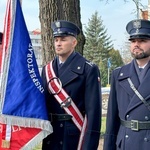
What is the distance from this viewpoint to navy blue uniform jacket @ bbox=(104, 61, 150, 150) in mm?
3424

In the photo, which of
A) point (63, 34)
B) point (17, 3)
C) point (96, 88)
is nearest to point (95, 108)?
point (96, 88)

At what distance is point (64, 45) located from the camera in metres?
3.86

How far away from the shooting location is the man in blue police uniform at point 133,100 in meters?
3.42

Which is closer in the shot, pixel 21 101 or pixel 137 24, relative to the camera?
pixel 137 24

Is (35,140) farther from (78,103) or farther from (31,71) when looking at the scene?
(31,71)

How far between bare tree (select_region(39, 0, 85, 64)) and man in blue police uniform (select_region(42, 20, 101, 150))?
2767mm


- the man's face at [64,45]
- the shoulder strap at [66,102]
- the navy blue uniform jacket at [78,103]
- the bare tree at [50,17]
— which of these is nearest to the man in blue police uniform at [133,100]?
the navy blue uniform jacket at [78,103]

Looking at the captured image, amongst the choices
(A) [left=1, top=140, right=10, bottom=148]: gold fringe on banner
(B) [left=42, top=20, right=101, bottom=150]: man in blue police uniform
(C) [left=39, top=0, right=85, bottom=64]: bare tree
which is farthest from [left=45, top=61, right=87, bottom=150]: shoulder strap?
(C) [left=39, top=0, right=85, bottom=64]: bare tree

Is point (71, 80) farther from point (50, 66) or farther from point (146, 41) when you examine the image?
point (146, 41)

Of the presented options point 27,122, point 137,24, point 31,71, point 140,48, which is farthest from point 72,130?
point 137,24

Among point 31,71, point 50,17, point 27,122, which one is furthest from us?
point 50,17

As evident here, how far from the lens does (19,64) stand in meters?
3.93

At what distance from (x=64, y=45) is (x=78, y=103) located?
56 cm

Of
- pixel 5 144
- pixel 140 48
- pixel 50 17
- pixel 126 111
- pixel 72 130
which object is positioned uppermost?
pixel 50 17
